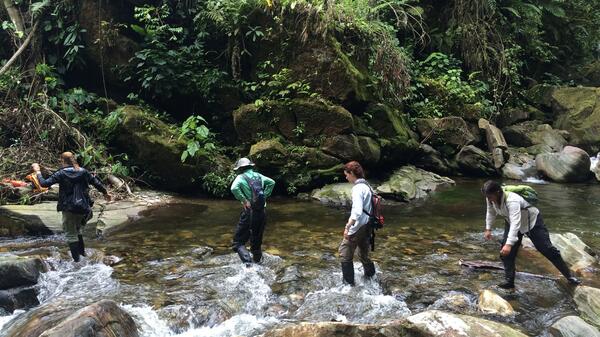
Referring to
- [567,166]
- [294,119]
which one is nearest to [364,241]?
[294,119]

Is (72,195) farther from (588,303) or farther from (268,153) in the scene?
(588,303)

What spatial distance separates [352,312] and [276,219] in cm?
483

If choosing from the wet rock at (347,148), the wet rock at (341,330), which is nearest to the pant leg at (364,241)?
the wet rock at (341,330)

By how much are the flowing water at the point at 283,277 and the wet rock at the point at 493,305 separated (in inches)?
4.4

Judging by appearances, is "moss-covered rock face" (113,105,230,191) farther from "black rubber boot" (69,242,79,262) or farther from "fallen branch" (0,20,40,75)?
"black rubber boot" (69,242,79,262)

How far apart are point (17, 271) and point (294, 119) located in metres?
8.28

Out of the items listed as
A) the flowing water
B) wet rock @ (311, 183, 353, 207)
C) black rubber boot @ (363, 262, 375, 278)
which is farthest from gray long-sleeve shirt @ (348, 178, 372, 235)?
wet rock @ (311, 183, 353, 207)

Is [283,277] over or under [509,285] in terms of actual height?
over

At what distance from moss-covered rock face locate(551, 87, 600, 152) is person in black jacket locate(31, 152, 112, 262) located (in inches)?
734

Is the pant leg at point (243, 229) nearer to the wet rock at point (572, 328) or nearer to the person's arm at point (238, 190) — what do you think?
the person's arm at point (238, 190)

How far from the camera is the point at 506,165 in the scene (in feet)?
56.1

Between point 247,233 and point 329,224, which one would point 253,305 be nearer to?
point 247,233

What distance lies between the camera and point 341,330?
5035 millimetres

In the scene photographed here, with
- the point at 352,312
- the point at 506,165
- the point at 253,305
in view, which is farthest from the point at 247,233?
the point at 506,165
